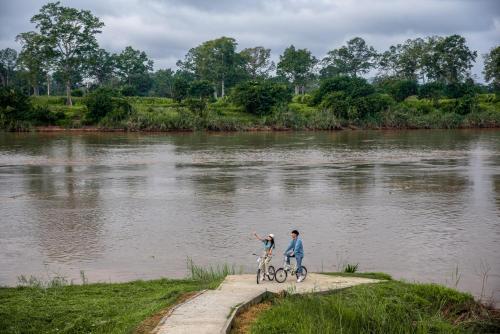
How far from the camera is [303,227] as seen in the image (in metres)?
28.6

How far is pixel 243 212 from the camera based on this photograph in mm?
32500

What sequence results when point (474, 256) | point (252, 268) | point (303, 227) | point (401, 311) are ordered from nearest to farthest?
1. point (401, 311)
2. point (252, 268)
3. point (474, 256)
4. point (303, 227)

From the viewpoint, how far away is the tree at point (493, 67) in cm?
13412

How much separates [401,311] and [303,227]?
14270 mm

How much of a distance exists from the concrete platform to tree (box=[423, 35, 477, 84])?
423 ft

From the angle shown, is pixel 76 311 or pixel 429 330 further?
pixel 76 311

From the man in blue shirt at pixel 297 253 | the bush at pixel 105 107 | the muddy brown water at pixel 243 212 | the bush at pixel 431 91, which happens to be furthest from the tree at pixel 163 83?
the man in blue shirt at pixel 297 253

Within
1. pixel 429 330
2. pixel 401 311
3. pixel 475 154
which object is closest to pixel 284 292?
pixel 401 311

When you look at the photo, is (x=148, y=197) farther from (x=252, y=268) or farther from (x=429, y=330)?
(x=429, y=330)

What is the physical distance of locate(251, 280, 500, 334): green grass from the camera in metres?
12.5

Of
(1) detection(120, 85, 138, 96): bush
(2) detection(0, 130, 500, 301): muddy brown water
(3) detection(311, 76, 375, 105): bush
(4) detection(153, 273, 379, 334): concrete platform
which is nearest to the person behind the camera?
(4) detection(153, 273, 379, 334): concrete platform

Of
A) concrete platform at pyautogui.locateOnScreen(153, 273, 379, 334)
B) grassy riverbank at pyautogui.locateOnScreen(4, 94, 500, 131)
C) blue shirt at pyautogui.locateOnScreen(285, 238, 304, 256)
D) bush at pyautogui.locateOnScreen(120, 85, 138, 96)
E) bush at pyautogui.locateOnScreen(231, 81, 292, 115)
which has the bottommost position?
concrete platform at pyautogui.locateOnScreen(153, 273, 379, 334)

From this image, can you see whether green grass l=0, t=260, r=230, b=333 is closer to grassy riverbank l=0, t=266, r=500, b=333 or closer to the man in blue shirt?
grassy riverbank l=0, t=266, r=500, b=333

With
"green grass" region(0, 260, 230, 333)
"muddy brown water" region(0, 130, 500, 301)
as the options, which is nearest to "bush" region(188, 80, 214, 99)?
"muddy brown water" region(0, 130, 500, 301)
